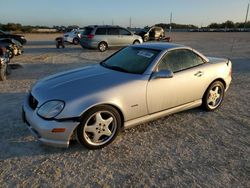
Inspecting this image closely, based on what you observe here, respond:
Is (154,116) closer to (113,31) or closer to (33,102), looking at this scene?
(33,102)

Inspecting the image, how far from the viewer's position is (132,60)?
4.56 meters

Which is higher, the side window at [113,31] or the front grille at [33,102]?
the side window at [113,31]

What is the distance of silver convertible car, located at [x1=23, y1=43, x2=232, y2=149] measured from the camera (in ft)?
11.3

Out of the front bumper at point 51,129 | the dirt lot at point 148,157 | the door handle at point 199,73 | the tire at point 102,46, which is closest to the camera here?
the dirt lot at point 148,157

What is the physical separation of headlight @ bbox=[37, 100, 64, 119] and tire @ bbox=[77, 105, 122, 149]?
0.35 metres

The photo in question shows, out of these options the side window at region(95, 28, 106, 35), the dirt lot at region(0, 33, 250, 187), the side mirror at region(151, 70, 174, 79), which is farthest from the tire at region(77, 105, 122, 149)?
the side window at region(95, 28, 106, 35)

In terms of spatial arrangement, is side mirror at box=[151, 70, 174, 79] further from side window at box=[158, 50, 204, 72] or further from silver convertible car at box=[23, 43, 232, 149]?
side window at box=[158, 50, 204, 72]

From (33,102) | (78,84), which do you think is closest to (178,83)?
(78,84)

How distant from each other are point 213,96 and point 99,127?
2718 mm

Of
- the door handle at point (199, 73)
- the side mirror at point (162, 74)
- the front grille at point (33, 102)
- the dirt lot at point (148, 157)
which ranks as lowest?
the dirt lot at point (148, 157)

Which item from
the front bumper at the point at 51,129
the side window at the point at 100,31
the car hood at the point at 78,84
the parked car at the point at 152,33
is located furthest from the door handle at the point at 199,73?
the parked car at the point at 152,33

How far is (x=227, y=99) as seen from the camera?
19.8 ft

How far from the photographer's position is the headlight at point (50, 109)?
11.1 feet

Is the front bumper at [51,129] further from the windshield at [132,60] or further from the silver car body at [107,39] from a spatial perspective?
→ the silver car body at [107,39]
